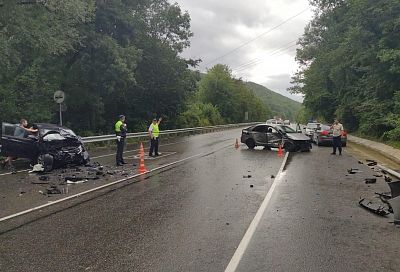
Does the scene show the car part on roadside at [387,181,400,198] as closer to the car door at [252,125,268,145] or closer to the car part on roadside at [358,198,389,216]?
the car part on roadside at [358,198,389,216]

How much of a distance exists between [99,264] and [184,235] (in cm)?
159

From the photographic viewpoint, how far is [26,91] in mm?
24641

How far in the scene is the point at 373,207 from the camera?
7.97 m

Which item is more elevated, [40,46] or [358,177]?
[40,46]

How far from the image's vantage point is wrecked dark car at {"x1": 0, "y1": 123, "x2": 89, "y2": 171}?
44.5 ft

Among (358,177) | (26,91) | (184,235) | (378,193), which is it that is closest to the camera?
(184,235)

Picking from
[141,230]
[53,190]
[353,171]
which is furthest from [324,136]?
[141,230]

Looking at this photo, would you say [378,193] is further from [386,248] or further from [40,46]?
[40,46]

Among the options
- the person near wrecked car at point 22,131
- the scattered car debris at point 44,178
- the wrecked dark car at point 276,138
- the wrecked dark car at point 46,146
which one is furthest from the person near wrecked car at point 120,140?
the wrecked dark car at point 276,138

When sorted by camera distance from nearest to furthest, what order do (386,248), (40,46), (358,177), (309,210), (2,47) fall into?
(386,248) < (309,210) < (358,177) < (2,47) < (40,46)

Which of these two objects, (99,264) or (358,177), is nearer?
(99,264)

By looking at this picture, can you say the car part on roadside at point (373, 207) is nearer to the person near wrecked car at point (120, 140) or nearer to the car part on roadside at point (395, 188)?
the car part on roadside at point (395, 188)

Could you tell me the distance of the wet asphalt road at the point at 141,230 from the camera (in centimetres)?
509

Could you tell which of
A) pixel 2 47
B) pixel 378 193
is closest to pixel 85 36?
pixel 2 47
